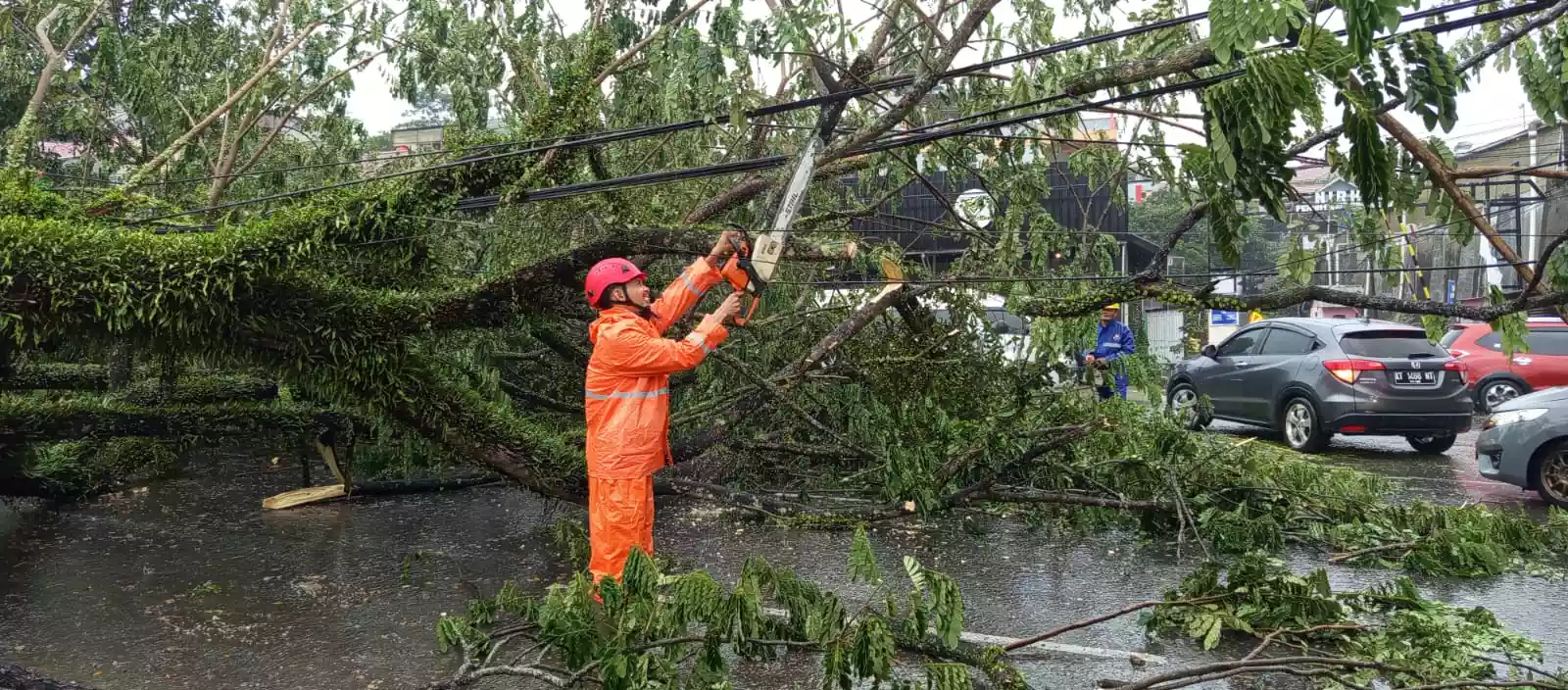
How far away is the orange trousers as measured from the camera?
5512 millimetres

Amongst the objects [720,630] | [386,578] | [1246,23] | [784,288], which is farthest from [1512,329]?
[386,578]

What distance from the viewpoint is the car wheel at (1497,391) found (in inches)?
605

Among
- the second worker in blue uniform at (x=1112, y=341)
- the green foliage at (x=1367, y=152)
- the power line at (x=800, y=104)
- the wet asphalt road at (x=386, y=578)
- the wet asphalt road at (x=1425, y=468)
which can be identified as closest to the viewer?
the green foliage at (x=1367, y=152)

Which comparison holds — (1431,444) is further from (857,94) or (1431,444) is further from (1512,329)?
(857,94)

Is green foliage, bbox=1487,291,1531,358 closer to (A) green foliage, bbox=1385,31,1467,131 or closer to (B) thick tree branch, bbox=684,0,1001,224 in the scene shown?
(A) green foliage, bbox=1385,31,1467,131

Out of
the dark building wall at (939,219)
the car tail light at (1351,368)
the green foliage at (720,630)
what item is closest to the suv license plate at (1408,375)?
the car tail light at (1351,368)

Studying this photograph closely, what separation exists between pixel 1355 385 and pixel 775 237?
8.43 m

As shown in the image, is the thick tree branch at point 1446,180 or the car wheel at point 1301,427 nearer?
the thick tree branch at point 1446,180

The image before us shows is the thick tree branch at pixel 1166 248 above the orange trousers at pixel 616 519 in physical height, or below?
above

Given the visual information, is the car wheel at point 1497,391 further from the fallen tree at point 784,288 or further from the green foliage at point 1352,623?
the green foliage at point 1352,623

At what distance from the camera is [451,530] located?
8.45 m

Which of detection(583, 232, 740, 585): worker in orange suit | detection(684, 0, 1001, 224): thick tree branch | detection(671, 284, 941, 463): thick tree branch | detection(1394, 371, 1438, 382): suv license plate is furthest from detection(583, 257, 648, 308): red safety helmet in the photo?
detection(1394, 371, 1438, 382): suv license plate

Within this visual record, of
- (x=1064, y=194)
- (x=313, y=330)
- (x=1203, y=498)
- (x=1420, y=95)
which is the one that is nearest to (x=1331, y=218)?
(x=1203, y=498)

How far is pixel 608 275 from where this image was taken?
18.1ft
